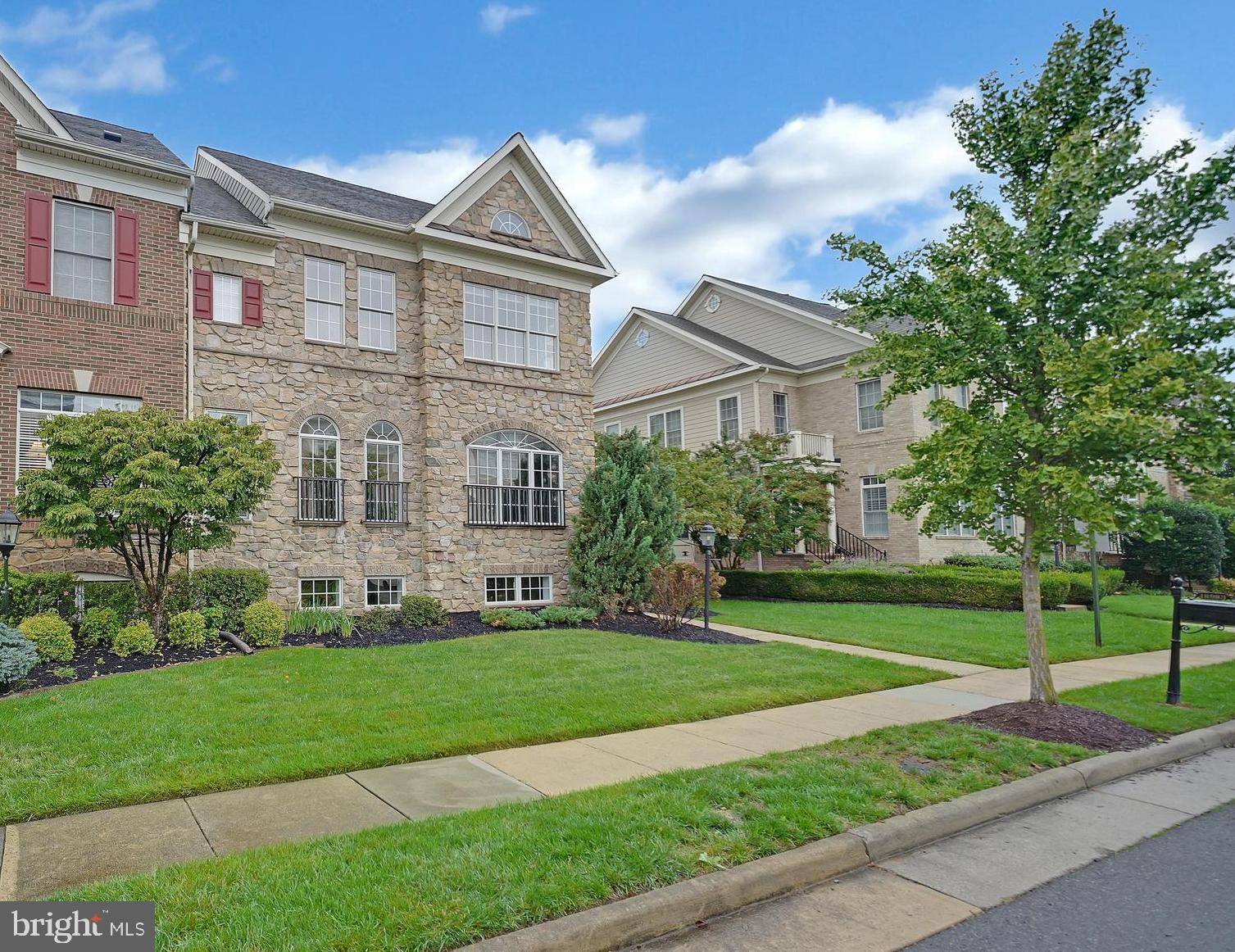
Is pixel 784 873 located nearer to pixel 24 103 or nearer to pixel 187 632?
pixel 187 632

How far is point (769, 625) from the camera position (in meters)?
16.0

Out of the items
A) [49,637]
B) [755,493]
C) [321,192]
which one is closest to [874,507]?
[755,493]

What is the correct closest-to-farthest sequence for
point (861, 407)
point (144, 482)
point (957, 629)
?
point (144, 482) < point (957, 629) < point (861, 407)

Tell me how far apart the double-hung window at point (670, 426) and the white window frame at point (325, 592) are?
1542cm

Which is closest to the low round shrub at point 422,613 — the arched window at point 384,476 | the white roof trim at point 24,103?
the arched window at point 384,476

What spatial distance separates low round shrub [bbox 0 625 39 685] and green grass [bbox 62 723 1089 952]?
6.35 meters

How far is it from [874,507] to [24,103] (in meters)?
22.9

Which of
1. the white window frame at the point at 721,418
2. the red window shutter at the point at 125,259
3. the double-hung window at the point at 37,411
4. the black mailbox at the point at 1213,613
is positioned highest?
the red window shutter at the point at 125,259

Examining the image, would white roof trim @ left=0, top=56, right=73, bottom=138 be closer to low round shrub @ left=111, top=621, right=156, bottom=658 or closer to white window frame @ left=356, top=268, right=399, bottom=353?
white window frame @ left=356, top=268, right=399, bottom=353

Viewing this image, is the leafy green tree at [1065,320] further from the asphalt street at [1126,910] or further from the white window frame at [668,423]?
the white window frame at [668,423]

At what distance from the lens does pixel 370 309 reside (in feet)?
55.3

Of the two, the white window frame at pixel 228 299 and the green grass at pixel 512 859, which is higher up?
the white window frame at pixel 228 299

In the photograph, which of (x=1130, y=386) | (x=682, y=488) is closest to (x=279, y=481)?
(x=682, y=488)

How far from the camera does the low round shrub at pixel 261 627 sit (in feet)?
40.4
